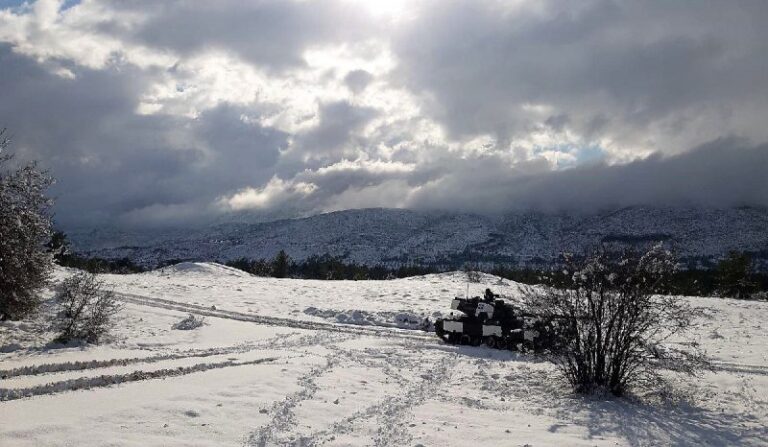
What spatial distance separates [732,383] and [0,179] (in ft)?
74.6

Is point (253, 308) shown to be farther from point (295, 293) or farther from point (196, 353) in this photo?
point (196, 353)

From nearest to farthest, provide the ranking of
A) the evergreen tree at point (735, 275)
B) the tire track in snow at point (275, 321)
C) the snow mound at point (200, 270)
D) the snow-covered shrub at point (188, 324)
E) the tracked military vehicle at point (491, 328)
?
the snow-covered shrub at point (188, 324)
the tracked military vehicle at point (491, 328)
the tire track in snow at point (275, 321)
the snow mound at point (200, 270)
the evergreen tree at point (735, 275)

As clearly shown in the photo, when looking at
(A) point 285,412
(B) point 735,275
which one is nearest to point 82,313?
(A) point 285,412

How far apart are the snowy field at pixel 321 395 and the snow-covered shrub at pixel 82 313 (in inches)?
26.7

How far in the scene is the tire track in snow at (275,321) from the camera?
2533cm

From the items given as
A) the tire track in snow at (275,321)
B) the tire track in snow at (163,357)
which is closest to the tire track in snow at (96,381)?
the tire track in snow at (163,357)

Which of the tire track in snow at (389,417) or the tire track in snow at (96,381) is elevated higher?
the tire track in snow at (96,381)

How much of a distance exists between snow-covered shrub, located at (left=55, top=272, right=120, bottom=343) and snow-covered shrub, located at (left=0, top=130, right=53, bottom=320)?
4.05ft

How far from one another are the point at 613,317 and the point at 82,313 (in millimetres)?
18322

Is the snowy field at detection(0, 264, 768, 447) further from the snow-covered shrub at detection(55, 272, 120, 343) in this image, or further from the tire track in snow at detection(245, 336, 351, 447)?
the snow-covered shrub at detection(55, 272, 120, 343)

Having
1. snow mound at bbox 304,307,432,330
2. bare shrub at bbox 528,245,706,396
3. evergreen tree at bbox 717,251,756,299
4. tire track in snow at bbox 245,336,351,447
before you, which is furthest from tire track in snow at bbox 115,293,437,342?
evergreen tree at bbox 717,251,756,299

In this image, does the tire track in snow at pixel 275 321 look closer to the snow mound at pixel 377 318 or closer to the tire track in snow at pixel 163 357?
the snow mound at pixel 377 318

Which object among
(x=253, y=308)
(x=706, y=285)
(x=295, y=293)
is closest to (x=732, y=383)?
(x=253, y=308)

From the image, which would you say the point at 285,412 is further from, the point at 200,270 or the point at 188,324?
the point at 200,270
